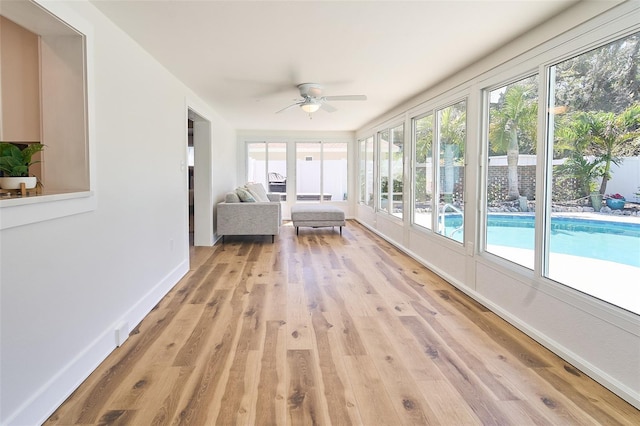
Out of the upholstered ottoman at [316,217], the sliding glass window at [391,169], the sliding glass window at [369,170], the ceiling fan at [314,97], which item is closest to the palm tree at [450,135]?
the ceiling fan at [314,97]

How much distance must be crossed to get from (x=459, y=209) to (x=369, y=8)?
2334 millimetres

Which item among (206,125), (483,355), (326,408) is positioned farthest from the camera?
(206,125)

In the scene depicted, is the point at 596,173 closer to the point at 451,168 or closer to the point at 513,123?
the point at 513,123

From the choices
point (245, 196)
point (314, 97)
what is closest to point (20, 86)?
point (314, 97)

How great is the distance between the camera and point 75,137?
2.20m

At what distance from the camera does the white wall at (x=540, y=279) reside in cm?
197

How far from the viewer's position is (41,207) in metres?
1.76

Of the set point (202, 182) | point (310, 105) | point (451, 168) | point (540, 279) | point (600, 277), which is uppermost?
point (310, 105)

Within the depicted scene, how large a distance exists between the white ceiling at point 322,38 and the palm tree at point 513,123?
1.44 ft

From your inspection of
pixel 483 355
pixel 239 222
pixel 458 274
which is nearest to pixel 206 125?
pixel 239 222

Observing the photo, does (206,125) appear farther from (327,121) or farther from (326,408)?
(326,408)

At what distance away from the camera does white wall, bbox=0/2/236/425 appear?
1.64 m

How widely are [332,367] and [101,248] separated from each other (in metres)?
1.63

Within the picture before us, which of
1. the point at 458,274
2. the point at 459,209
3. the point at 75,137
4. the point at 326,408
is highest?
the point at 75,137
